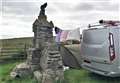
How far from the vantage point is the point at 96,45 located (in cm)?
680

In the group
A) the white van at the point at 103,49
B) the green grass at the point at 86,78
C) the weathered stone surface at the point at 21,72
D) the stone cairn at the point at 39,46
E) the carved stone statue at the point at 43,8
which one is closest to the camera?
the white van at the point at 103,49

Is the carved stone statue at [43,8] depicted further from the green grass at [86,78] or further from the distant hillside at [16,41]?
the green grass at [86,78]

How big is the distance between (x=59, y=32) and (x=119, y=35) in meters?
4.03

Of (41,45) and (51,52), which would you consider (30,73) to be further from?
(51,52)

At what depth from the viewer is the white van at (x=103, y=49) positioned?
6.03m

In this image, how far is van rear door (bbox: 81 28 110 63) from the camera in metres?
6.30

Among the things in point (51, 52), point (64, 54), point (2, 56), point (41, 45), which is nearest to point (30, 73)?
point (41, 45)

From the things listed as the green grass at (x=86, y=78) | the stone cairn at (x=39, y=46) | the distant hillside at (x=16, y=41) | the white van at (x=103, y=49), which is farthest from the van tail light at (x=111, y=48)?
the distant hillside at (x=16, y=41)

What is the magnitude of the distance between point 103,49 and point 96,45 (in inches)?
17.6

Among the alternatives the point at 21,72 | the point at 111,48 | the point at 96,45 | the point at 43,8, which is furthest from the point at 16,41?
the point at 111,48

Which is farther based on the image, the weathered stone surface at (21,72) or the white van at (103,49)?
the weathered stone surface at (21,72)

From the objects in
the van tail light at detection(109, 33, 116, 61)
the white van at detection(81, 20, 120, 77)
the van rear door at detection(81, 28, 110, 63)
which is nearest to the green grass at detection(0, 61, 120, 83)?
the white van at detection(81, 20, 120, 77)

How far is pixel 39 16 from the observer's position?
767 centimetres

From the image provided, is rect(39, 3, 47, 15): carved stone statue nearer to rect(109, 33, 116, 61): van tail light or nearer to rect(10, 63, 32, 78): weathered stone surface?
rect(10, 63, 32, 78): weathered stone surface
